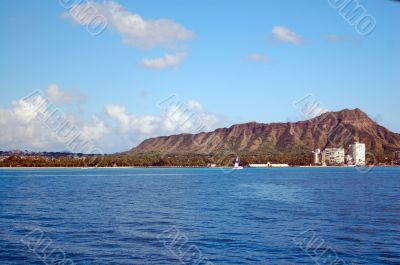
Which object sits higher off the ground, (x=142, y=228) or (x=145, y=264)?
(x=142, y=228)

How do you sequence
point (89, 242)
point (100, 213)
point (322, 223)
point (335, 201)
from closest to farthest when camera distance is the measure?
point (89, 242) → point (322, 223) → point (100, 213) → point (335, 201)

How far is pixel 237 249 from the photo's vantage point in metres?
27.1

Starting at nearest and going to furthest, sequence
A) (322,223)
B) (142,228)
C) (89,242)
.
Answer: (89,242) < (142,228) < (322,223)

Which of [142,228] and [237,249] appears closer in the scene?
[237,249]

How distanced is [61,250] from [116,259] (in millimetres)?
4134

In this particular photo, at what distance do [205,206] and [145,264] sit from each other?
2729cm

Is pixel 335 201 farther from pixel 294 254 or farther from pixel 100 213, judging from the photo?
pixel 294 254

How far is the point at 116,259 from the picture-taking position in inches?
977

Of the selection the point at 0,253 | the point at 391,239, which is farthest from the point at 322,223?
the point at 0,253

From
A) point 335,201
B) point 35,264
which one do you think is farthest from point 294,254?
point 335,201

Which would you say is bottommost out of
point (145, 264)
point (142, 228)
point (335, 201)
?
point (145, 264)

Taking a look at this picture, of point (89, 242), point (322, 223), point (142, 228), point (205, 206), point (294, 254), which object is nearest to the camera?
point (294, 254)

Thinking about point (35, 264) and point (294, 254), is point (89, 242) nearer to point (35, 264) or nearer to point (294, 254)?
point (35, 264)

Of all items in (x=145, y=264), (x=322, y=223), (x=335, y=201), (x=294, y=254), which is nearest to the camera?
(x=145, y=264)
